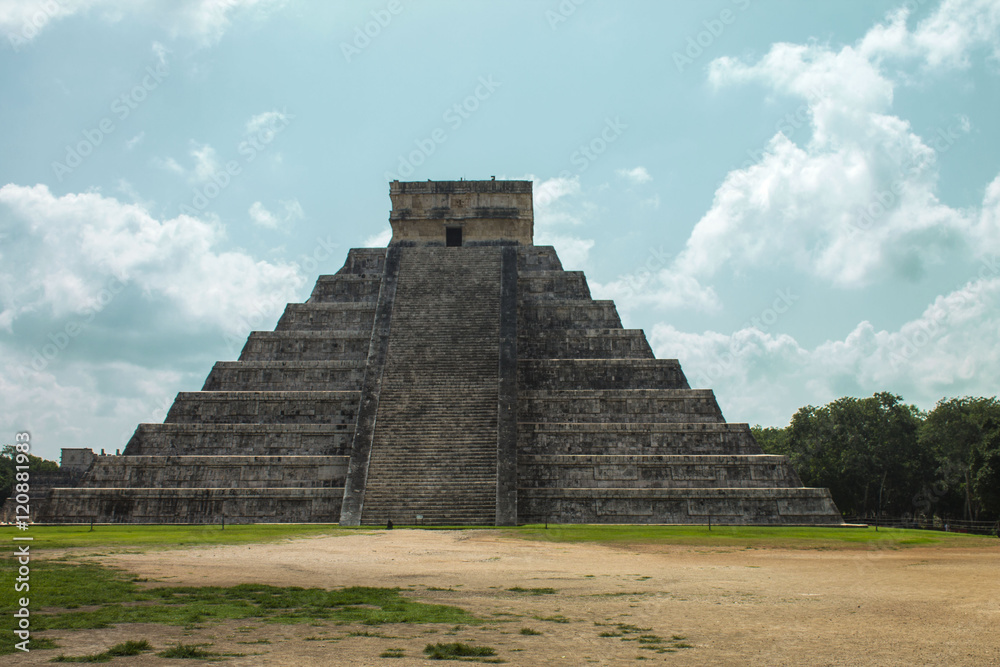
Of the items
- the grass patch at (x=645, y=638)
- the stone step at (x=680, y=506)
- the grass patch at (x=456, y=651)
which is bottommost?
the grass patch at (x=645, y=638)

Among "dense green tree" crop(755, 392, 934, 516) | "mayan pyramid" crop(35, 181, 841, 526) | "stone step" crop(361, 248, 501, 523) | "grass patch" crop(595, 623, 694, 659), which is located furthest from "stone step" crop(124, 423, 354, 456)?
"dense green tree" crop(755, 392, 934, 516)

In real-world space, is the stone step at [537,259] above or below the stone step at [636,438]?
above

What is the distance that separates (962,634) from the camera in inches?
222

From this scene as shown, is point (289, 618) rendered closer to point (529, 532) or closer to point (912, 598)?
point (912, 598)

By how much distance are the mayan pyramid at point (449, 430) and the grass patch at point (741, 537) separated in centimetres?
151

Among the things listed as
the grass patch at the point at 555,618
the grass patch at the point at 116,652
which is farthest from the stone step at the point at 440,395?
the grass patch at the point at 116,652

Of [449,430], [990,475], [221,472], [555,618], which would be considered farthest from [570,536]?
[990,475]

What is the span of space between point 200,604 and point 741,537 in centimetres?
1176

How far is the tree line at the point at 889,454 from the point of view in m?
36.9

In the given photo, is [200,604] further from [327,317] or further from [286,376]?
[327,317]

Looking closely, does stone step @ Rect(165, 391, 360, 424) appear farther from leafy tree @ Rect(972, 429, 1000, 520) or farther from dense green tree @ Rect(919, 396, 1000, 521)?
dense green tree @ Rect(919, 396, 1000, 521)

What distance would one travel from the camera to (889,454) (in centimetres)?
4009

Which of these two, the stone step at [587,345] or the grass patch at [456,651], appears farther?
the stone step at [587,345]

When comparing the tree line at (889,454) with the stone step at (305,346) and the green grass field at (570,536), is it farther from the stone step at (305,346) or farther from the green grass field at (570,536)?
the stone step at (305,346)
